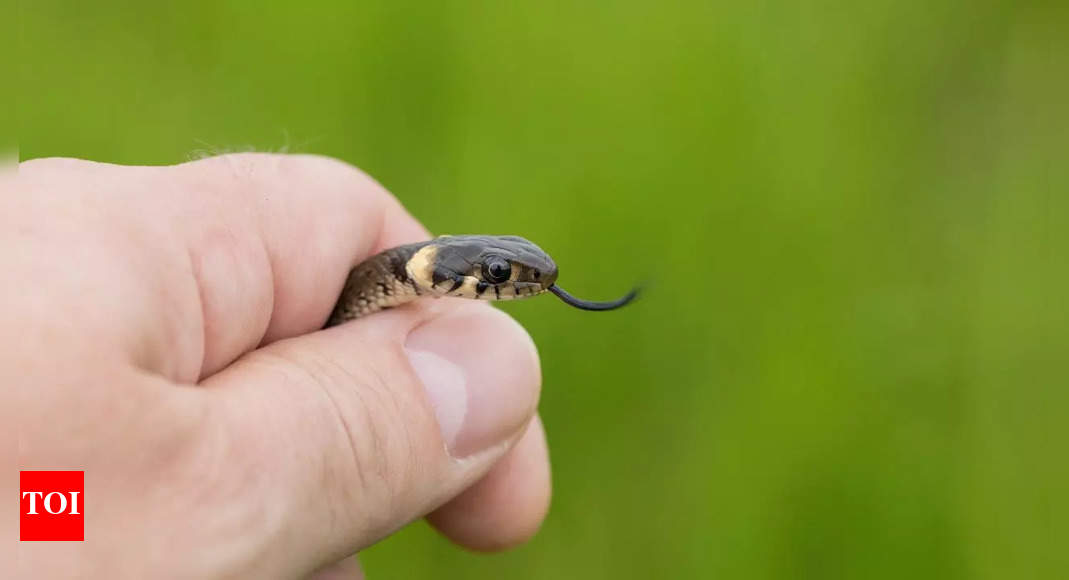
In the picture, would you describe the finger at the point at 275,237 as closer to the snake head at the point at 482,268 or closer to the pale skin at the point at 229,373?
the pale skin at the point at 229,373

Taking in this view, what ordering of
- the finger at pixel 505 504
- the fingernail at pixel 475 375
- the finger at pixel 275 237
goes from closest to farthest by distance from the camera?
the finger at pixel 275 237
the fingernail at pixel 475 375
the finger at pixel 505 504

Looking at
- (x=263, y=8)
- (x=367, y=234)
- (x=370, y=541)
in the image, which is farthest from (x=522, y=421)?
(x=263, y=8)

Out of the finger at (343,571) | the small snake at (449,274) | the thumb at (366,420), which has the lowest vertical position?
the finger at (343,571)

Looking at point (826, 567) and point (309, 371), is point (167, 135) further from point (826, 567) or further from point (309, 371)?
point (826, 567)

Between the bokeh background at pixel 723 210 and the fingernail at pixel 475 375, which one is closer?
the fingernail at pixel 475 375

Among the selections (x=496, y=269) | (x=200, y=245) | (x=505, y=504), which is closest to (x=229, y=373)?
(x=200, y=245)

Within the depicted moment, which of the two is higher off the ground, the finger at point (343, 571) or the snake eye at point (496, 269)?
the snake eye at point (496, 269)

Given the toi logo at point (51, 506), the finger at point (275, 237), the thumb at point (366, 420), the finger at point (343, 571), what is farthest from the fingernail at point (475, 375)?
the toi logo at point (51, 506)
